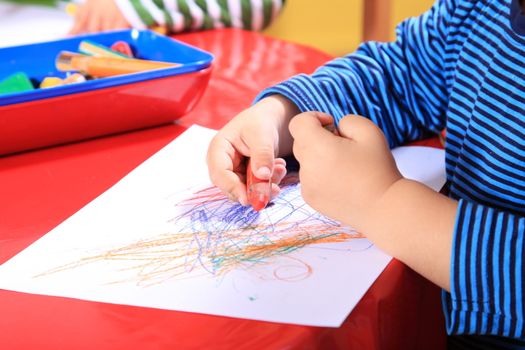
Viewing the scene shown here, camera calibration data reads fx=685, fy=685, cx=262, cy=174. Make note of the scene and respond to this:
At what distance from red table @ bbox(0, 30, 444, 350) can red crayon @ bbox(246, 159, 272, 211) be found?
105 mm

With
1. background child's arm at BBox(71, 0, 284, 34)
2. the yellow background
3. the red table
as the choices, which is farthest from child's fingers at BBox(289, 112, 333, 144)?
the yellow background

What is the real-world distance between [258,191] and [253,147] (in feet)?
0.18

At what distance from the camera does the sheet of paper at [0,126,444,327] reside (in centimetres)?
38

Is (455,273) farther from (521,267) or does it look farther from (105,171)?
(105,171)

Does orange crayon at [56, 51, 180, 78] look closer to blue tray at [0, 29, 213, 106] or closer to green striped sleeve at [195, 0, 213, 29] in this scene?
blue tray at [0, 29, 213, 106]

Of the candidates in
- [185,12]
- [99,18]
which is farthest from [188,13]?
[99,18]

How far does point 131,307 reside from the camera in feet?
1.23

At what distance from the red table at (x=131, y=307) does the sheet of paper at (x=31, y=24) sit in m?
0.29

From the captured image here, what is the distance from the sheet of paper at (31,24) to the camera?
0.88 meters

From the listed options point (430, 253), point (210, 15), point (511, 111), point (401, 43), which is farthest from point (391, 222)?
point (210, 15)

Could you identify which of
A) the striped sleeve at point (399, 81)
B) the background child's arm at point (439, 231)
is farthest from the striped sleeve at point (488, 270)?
the striped sleeve at point (399, 81)

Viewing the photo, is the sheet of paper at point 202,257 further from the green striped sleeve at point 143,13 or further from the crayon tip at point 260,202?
the green striped sleeve at point 143,13

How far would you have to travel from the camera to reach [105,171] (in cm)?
55

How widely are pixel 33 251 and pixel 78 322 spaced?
9cm
